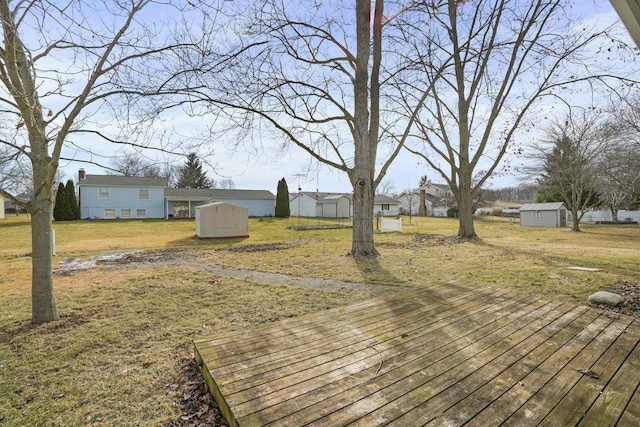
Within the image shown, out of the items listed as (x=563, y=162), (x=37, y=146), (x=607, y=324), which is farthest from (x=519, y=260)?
(x=563, y=162)

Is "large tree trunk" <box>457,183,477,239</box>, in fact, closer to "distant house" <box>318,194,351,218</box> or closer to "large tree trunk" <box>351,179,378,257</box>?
"large tree trunk" <box>351,179,378,257</box>

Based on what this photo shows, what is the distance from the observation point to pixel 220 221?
17672 millimetres

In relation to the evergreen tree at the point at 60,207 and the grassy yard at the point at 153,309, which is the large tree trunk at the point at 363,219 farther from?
the evergreen tree at the point at 60,207

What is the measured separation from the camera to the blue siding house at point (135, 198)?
30.5 metres

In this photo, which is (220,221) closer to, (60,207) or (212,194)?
(212,194)

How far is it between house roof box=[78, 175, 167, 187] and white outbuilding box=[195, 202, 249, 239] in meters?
18.5

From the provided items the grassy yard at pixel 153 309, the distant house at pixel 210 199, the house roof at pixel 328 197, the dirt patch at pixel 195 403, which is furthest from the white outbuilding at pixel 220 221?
the house roof at pixel 328 197

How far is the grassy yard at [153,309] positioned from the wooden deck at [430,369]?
60cm

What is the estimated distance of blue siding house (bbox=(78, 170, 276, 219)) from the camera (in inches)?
1200

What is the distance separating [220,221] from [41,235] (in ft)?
45.0

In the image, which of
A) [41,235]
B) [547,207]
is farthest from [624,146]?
[41,235]

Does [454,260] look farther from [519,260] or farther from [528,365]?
[528,365]

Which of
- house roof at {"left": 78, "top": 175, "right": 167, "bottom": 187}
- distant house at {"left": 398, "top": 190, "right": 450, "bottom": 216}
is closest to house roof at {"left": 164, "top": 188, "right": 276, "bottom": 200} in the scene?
house roof at {"left": 78, "top": 175, "right": 167, "bottom": 187}

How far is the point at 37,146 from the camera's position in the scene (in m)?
4.02
